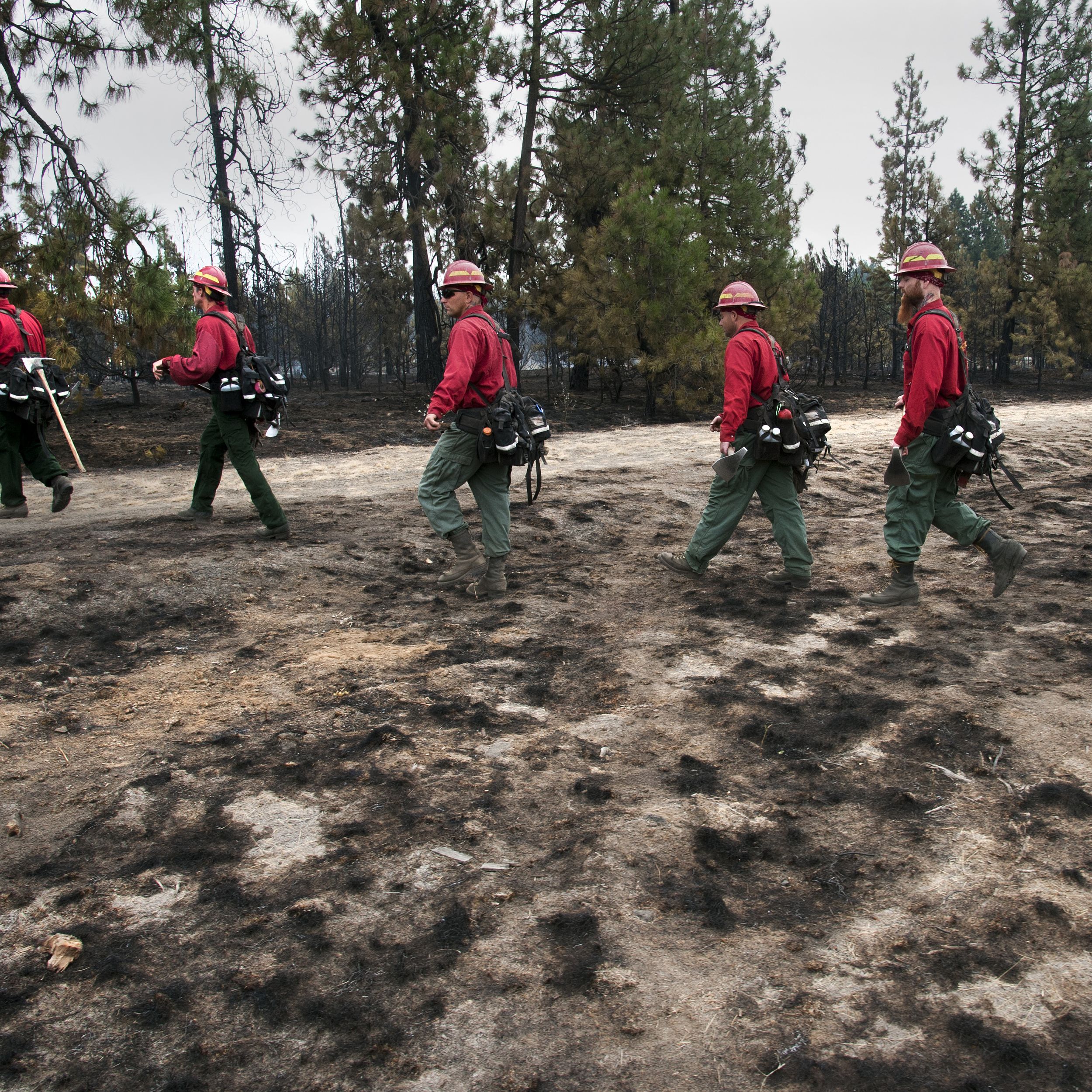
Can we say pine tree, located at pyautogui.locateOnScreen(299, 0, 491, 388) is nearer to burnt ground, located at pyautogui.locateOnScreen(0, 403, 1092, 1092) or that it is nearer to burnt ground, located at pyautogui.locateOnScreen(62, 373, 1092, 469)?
burnt ground, located at pyautogui.locateOnScreen(62, 373, 1092, 469)

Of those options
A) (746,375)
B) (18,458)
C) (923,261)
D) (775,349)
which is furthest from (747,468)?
(18,458)

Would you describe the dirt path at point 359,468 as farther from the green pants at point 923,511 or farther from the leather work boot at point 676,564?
Result: the green pants at point 923,511

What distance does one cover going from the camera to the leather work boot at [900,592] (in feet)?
17.4

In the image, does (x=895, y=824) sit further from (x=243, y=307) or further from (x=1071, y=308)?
(x=1071, y=308)

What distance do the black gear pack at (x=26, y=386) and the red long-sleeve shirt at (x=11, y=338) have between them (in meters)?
0.01

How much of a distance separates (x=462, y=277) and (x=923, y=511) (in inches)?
113

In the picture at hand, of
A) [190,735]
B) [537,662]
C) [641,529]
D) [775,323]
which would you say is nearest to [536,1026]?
[190,735]

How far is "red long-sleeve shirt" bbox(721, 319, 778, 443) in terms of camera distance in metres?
5.52

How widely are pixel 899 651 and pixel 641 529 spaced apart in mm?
3308

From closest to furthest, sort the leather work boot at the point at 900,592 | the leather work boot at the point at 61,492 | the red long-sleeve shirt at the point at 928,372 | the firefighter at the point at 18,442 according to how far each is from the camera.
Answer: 1. the red long-sleeve shirt at the point at 928,372
2. the leather work boot at the point at 900,592
3. the firefighter at the point at 18,442
4. the leather work boot at the point at 61,492

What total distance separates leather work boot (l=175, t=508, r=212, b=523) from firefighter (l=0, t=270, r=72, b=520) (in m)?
0.87

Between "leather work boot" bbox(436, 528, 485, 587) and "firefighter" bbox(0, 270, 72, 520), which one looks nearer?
"leather work boot" bbox(436, 528, 485, 587)

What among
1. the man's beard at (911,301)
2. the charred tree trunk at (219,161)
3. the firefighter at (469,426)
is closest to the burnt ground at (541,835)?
the firefighter at (469,426)

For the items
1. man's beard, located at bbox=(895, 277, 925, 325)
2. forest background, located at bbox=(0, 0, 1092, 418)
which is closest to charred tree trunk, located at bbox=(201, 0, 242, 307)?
forest background, located at bbox=(0, 0, 1092, 418)
